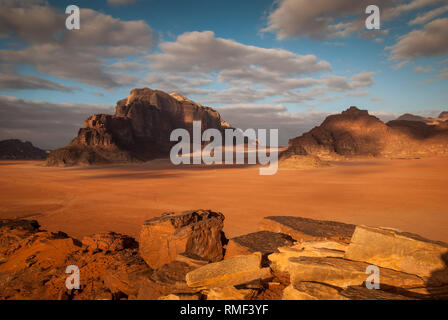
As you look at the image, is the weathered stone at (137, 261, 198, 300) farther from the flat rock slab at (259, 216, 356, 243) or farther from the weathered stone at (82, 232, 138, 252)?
the flat rock slab at (259, 216, 356, 243)

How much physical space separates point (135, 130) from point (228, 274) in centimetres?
8820

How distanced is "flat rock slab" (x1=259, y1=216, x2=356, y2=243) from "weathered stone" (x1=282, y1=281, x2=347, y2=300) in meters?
2.33

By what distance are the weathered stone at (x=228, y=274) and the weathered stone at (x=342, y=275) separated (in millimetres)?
478

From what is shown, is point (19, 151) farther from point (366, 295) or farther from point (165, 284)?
point (366, 295)

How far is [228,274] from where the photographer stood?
304cm

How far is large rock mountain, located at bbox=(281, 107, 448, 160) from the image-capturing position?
52031mm

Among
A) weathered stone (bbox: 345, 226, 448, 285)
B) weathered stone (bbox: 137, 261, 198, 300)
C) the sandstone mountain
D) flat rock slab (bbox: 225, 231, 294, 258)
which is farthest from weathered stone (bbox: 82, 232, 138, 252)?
the sandstone mountain

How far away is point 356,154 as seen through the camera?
54.1 metres

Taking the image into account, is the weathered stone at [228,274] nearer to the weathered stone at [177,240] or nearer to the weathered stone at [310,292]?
the weathered stone at [310,292]

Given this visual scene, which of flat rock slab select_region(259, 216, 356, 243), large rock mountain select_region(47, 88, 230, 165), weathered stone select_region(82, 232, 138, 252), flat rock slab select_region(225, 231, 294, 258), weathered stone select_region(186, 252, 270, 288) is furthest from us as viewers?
large rock mountain select_region(47, 88, 230, 165)

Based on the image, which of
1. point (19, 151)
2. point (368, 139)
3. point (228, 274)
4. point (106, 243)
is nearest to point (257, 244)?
point (228, 274)

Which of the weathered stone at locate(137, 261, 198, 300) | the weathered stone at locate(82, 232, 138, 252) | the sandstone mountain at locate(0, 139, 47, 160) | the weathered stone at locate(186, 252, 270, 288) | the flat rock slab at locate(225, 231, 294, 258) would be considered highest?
the sandstone mountain at locate(0, 139, 47, 160)

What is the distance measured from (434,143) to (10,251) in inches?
2734
